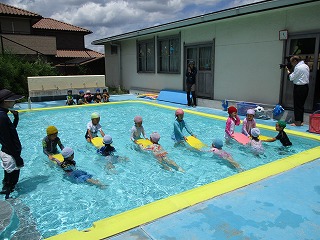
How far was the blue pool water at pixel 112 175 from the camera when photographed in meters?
4.14

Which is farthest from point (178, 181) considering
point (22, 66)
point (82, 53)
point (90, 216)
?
point (82, 53)

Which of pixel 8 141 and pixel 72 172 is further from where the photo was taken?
pixel 72 172

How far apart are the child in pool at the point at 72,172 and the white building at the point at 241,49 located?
7437mm

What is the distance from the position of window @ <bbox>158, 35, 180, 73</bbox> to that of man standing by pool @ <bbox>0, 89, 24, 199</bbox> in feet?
37.3

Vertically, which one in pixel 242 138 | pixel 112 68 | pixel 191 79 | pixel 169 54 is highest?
pixel 169 54

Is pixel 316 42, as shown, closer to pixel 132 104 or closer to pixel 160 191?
pixel 160 191

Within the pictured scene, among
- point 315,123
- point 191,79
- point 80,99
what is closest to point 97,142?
point 315,123

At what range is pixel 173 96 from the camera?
1411 cm

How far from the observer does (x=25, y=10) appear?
77.7 feet

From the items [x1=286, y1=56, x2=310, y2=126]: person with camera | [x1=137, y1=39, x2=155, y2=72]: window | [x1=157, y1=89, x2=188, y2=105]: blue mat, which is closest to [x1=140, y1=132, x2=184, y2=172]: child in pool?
[x1=286, y1=56, x2=310, y2=126]: person with camera

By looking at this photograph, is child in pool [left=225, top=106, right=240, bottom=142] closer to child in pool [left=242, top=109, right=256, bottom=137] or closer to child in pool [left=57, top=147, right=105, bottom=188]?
child in pool [left=242, top=109, right=256, bottom=137]

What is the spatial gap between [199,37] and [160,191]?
9.86m

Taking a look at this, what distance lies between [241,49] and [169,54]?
5114 millimetres

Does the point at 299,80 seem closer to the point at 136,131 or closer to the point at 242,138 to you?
the point at 242,138
